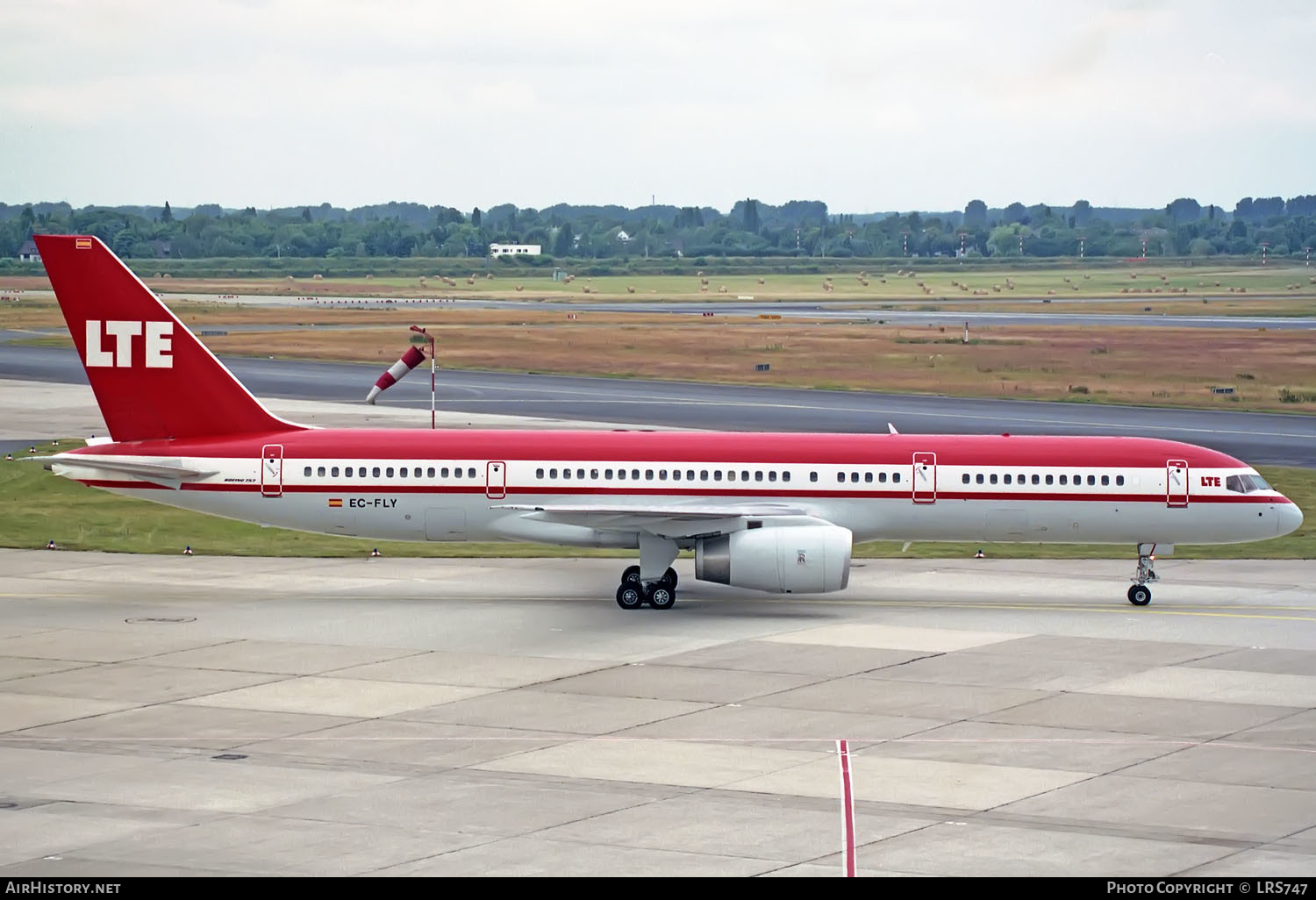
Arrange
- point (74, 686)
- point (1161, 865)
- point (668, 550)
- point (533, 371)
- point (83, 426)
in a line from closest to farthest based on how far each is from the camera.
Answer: point (1161, 865) → point (74, 686) → point (668, 550) → point (83, 426) → point (533, 371)

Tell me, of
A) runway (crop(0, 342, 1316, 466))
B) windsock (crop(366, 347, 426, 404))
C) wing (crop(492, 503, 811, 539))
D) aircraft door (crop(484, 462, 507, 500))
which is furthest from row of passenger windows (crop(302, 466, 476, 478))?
runway (crop(0, 342, 1316, 466))

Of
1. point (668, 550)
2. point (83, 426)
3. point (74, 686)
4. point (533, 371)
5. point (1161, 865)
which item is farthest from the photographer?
point (533, 371)

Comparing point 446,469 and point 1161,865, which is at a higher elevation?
point 446,469

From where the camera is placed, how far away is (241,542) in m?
46.9

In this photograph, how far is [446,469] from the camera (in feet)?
124

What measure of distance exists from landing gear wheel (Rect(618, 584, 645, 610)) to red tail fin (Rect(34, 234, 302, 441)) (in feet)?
31.0

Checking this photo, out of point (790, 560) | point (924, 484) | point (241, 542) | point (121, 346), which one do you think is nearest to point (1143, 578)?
point (924, 484)

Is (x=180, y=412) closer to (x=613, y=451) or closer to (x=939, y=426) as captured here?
(x=613, y=451)

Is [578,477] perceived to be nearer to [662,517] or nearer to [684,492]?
[684,492]

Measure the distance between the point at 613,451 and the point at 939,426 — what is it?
34.1 metres

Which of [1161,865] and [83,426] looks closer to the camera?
[1161,865]

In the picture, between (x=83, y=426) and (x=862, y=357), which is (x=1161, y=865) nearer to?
(x=83, y=426)

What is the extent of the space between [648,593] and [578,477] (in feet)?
10.1

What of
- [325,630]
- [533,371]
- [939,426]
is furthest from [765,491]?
[533,371]
